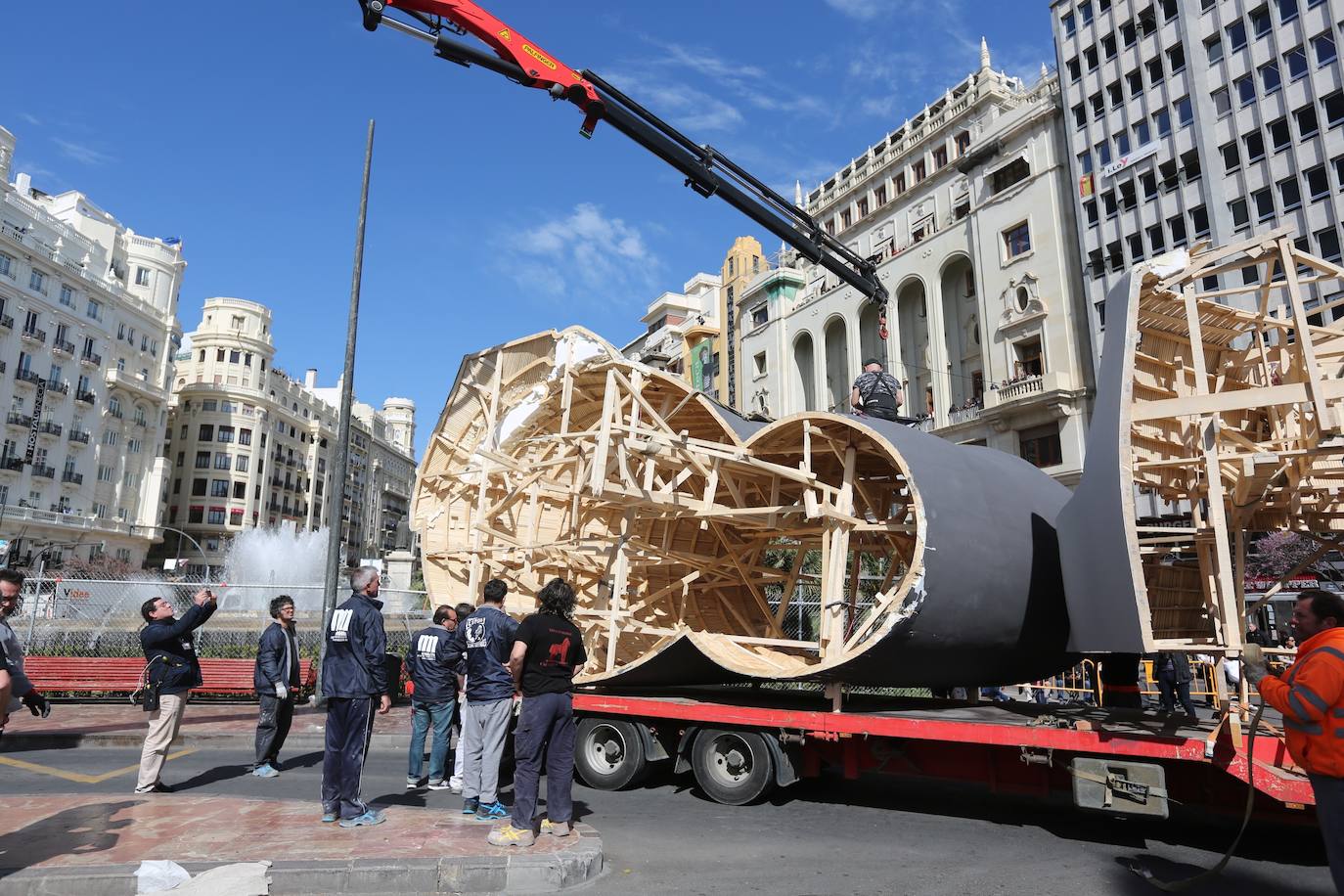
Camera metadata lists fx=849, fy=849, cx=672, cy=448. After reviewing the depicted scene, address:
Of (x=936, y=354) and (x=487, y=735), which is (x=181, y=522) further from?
(x=487, y=735)

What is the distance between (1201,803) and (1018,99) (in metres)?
43.9

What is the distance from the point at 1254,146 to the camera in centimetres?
3173

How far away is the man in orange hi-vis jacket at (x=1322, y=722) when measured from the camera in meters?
4.55

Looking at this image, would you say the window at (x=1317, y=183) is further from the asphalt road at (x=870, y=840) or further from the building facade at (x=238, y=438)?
the building facade at (x=238, y=438)

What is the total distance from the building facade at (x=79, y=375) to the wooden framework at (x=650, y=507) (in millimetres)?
52100

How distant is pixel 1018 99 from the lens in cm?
4312

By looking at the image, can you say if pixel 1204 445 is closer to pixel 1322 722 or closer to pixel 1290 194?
pixel 1322 722

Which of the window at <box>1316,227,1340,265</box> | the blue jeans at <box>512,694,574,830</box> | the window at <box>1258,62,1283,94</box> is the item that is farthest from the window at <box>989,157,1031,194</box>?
the blue jeans at <box>512,694,574,830</box>

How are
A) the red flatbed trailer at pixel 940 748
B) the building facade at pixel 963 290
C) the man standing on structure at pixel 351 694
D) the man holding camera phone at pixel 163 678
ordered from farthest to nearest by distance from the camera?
the building facade at pixel 963 290
the man holding camera phone at pixel 163 678
the man standing on structure at pixel 351 694
the red flatbed trailer at pixel 940 748

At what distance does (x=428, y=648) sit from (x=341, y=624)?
222 centimetres

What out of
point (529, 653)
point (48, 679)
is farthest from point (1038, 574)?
point (48, 679)

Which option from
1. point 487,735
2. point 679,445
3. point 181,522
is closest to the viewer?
point 487,735

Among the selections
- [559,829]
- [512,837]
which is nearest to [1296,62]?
[559,829]

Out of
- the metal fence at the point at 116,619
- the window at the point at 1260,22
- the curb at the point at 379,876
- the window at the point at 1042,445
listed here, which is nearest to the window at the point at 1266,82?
the window at the point at 1260,22
